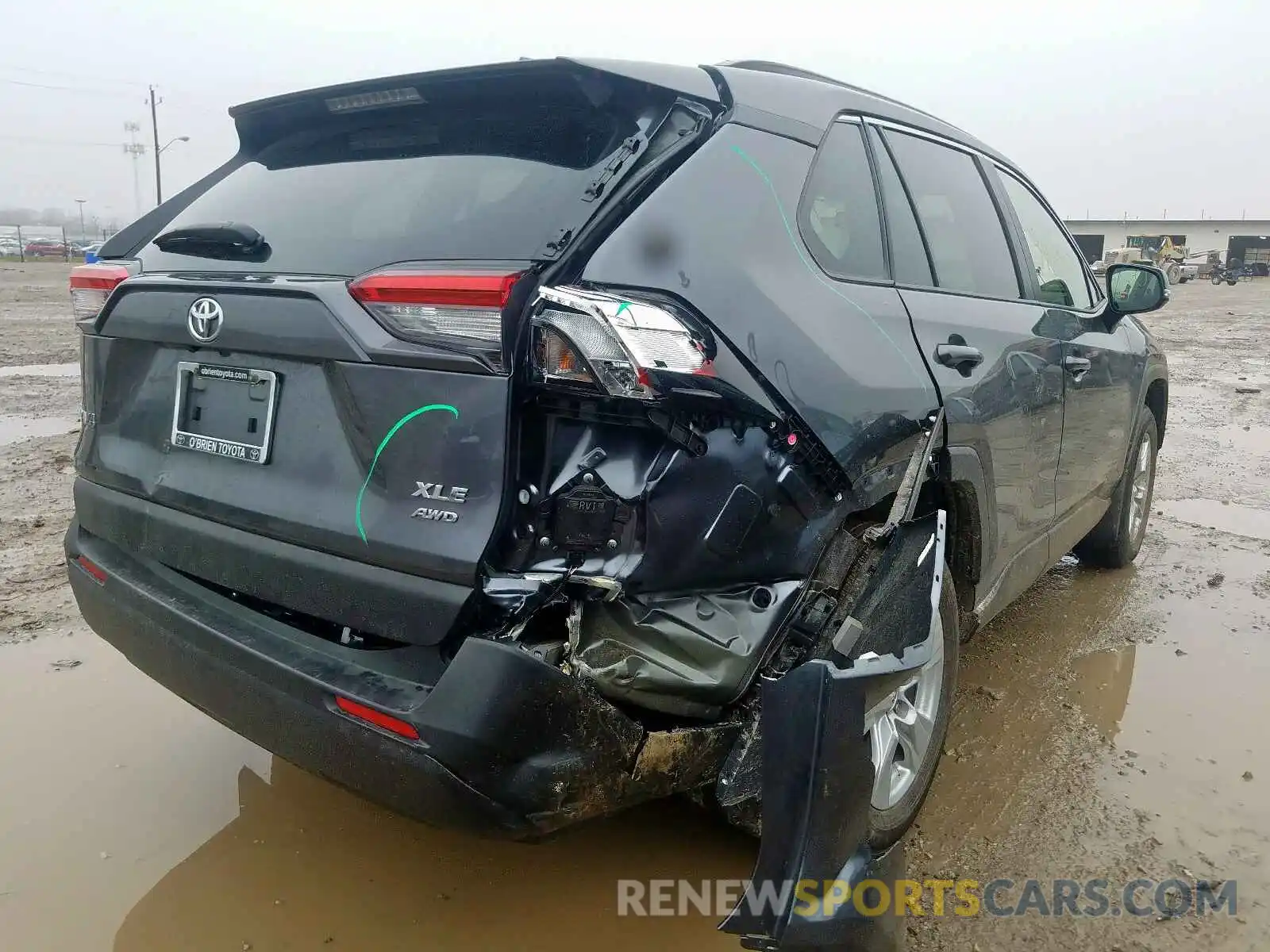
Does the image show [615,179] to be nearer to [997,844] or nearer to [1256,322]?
[997,844]

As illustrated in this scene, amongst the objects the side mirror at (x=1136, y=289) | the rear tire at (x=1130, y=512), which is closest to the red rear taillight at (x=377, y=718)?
the side mirror at (x=1136, y=289)

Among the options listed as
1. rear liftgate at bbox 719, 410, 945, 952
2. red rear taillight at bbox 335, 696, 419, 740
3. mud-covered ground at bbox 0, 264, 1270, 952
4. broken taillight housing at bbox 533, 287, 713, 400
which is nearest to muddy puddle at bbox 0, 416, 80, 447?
mud-covered ground at bbox 0, 264, 1270, 952

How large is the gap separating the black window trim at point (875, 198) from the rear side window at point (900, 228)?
0.03 metres

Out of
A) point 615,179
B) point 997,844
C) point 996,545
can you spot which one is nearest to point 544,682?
point 615,179

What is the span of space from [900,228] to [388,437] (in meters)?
1.55

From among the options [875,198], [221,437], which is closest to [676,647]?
[221,437]

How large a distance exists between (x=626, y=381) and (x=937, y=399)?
1013mm

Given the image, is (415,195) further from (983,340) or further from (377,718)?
(983,340)

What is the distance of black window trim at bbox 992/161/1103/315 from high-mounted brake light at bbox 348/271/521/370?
2278 millimetres

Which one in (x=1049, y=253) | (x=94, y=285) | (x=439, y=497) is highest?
(x=1049, y=253)

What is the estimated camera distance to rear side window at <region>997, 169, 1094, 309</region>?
3455 mm

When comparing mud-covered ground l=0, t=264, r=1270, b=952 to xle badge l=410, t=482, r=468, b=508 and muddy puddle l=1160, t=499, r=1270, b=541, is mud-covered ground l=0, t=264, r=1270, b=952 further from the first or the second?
muddy puddle l=1160, t=499, r=1270, b=541

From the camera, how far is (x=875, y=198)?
2516 mm

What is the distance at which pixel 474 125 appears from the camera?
2086mm
